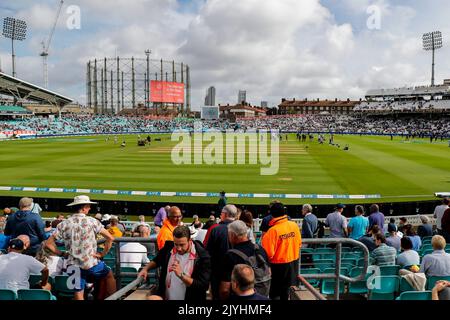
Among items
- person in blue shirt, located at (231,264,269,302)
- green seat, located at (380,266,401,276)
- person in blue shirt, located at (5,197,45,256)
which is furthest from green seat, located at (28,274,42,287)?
green seat, located at (380,266,401,276)

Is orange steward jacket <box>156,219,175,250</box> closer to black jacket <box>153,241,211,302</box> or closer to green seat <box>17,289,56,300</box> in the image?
black jacket <box>153,241,211,302</box>

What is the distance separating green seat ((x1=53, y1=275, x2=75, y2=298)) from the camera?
5.32 m

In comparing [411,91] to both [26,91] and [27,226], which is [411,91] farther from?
[27,226]

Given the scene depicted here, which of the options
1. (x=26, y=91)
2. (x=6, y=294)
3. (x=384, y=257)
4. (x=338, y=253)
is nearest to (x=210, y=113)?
(x=26, y=91)

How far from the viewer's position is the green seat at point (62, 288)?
5320 mm

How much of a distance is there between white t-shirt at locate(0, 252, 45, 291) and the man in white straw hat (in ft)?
1.24

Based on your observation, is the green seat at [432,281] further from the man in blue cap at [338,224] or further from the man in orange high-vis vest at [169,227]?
the man in blue cap at [338,224]

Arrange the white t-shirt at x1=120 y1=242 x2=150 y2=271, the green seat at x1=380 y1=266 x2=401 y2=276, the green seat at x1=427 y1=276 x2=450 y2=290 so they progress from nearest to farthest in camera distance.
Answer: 1. the green seat at x1=427 y1=276 x2=450 y2=290
2. the green seat at x1=380 y1=266 x2=401 y2=276
3. the white t-shirt at x1=120 y1=242 x2=150 y2=271

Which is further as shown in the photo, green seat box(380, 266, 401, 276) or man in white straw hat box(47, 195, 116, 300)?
green seat box(380, 266, 401, 276)

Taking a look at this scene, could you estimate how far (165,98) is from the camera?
13000 centimetres

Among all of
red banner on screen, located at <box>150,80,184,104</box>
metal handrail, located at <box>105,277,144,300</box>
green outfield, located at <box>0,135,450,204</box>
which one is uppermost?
red banner on screen, located at <box>150,80,184,104</box>

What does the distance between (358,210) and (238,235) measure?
7.23m
